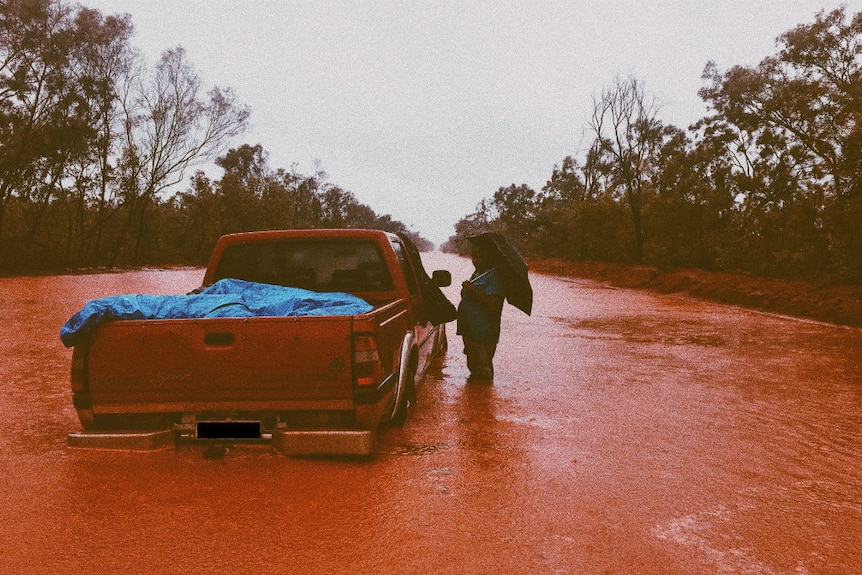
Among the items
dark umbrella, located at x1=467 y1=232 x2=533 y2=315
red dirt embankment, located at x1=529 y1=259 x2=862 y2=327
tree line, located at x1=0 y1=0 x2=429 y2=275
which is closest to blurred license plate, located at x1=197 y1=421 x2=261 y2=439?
dark umbrella, located at x1=467 y1=232 x2=533 y2=315

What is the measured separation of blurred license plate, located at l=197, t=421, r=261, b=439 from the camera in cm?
412

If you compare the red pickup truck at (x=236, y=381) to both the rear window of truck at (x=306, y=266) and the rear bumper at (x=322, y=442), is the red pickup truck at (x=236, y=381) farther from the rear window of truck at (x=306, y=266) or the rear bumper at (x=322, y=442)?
the rear window of truck at (x=306, y=266)

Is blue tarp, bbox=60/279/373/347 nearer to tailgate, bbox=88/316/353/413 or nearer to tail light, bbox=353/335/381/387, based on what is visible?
tailgate, bbox=88/316/353/413

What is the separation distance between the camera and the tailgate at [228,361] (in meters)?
3.98

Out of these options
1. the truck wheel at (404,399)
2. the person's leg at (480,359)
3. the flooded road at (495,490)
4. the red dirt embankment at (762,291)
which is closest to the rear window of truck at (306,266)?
the truck wheel at (404,399)

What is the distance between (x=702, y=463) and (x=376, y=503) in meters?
2.49

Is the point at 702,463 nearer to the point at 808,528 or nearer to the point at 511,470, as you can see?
the point at 808,528

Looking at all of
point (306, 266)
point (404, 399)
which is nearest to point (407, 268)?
point (306, 266)

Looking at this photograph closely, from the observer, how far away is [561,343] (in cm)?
1066

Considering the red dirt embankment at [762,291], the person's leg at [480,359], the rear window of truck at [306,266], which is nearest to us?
the rear window of truck at [306,266]

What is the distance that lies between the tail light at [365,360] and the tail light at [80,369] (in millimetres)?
1726

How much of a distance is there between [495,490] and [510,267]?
11.0 feet

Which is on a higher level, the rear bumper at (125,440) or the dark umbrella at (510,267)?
the dark umbrella at (510,267)

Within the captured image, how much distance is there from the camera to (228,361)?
401cm
